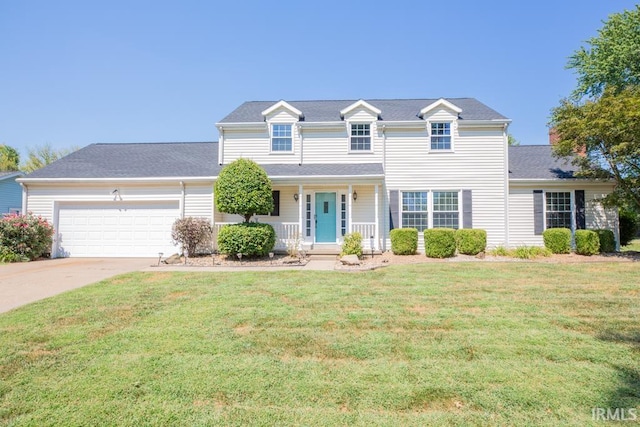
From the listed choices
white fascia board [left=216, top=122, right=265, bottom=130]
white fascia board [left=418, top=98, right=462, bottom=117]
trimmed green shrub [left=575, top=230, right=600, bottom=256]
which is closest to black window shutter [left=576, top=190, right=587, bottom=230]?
trimmed green shrub [left=575, top=230, right=600, bottom=256]

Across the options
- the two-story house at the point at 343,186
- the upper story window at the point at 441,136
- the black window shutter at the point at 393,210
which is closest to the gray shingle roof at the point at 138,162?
the two-story house at the point at 343,186

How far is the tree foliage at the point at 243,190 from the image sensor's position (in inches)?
436

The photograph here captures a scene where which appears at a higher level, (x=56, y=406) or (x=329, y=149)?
(x=329, y=149)

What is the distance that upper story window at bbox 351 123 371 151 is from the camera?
14086 millimetres

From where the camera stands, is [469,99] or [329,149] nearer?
[329,149]

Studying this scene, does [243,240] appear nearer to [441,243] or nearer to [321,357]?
[441,243]

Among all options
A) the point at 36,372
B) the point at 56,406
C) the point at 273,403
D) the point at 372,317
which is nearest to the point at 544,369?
the point at 372,317

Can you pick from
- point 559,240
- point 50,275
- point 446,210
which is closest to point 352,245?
point 446,210

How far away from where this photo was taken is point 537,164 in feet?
48.0

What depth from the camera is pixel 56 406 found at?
269 centimetres

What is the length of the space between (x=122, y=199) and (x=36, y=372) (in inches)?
439

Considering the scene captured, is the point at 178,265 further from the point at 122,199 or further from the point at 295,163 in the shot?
the point at 295,163

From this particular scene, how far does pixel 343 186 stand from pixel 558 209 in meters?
9.47

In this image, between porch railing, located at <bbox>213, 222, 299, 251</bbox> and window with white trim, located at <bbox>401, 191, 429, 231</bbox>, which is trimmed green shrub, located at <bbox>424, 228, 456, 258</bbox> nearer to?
window with white trim, located at <bbox>401, 191, 429, 231</bbox>
